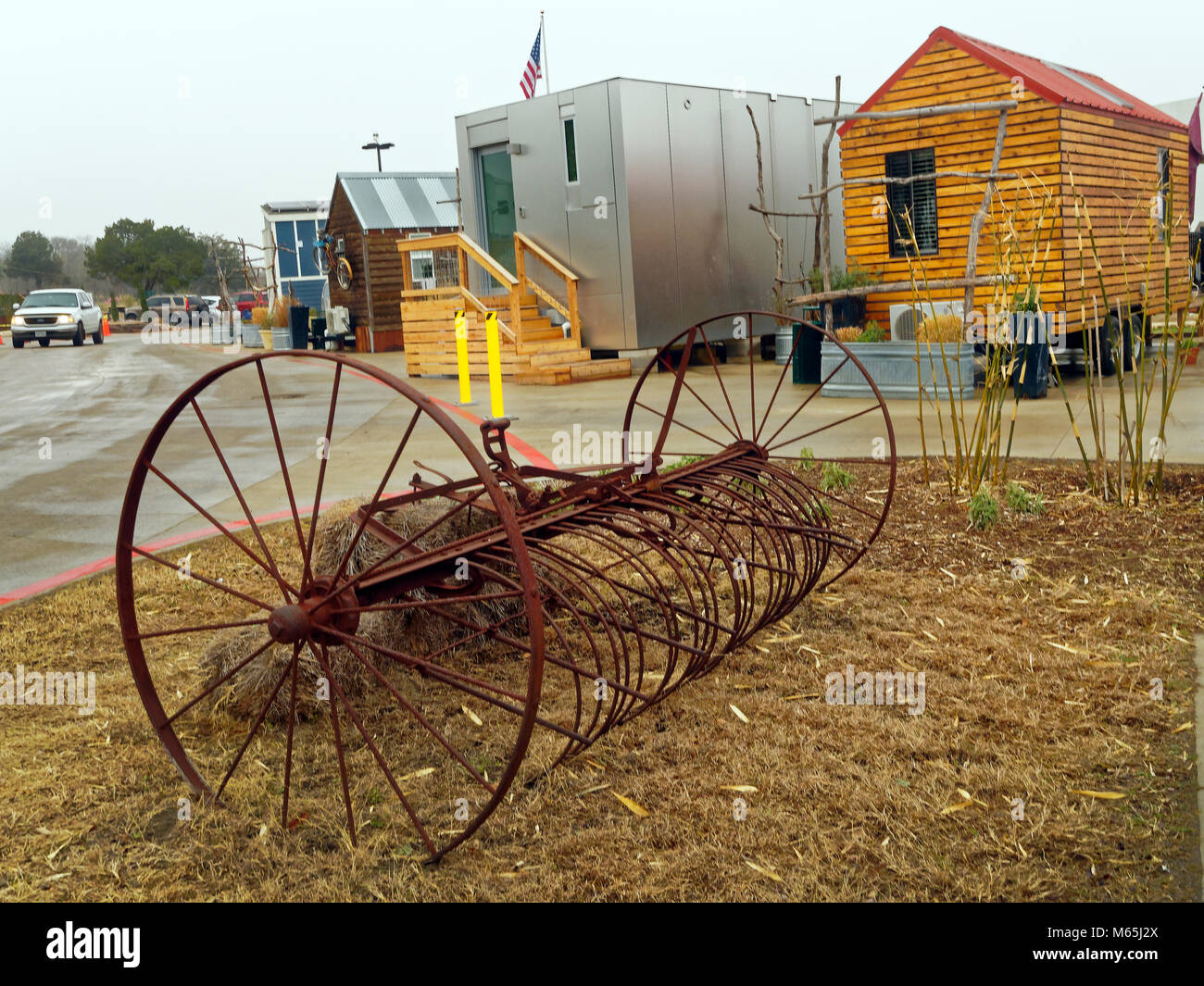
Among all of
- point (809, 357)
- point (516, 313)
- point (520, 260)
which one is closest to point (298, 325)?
point (520, 260)

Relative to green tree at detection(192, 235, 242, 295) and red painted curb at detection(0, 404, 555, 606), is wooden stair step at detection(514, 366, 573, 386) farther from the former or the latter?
green tree at detection(192, 235, 242, 295)

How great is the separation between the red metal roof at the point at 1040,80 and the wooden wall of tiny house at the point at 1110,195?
0.40 ft

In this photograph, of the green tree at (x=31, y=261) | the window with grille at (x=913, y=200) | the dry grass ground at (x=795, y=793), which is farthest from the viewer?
the green tree at (x=31, y=261)

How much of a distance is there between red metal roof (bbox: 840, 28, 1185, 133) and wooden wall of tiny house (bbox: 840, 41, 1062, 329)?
75 millimetres

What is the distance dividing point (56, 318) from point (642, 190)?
70.1 ft

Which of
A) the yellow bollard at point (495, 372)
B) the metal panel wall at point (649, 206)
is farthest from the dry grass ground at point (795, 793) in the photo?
the metal panel wall at point (649, 206)

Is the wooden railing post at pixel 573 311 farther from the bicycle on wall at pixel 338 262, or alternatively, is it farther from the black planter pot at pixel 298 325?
the bicycle on wall at pixel 338 262

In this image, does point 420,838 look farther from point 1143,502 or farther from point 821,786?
point 1143,502

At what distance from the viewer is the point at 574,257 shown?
609 inches

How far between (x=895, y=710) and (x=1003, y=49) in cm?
1228

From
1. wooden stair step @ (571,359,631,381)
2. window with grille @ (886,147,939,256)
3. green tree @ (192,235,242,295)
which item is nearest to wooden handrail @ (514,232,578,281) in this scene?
wooden stair step @ (571,359,631,381)

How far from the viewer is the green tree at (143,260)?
5425cm

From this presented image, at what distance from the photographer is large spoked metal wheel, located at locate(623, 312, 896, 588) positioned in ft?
16.0
